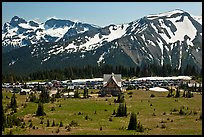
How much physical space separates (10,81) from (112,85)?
47569 mm

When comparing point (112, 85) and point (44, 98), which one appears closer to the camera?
point (44, 98)

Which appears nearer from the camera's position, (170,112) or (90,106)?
(170,112)

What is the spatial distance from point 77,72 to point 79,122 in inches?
3691

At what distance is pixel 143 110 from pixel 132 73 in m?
81.6

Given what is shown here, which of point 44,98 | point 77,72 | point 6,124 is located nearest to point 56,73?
point 77,72

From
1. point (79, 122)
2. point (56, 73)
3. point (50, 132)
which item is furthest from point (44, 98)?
point (56, 73)

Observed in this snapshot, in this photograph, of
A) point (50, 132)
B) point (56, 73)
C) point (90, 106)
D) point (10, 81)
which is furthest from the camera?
point (56, 73)

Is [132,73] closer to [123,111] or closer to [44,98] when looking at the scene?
[44,98]

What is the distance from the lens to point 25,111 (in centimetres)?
5025

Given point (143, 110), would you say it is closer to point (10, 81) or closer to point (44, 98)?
point (44, 98)

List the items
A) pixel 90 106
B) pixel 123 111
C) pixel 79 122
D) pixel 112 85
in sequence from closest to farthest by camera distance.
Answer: pixel 79 122
pixel 123 111
pixel 90 106
pixel 112 85

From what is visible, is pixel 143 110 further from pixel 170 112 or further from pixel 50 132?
pixel 50 132

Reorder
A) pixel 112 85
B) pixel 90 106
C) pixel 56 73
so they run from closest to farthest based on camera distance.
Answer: pixel 90 106
pixel 112 85
pixel 56 73

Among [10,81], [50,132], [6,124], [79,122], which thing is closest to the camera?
[50,132]
